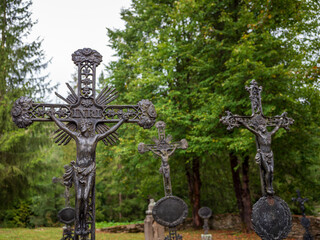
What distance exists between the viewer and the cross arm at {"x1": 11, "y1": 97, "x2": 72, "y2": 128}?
498 cm

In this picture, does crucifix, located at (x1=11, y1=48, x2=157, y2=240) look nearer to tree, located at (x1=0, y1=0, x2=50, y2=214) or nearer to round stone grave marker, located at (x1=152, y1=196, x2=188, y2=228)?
round stone grave marker, located at (x1=152, y1=196, x2=188, y2=228)

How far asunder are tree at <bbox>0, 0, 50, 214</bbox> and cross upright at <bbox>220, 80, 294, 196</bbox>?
11.8 m

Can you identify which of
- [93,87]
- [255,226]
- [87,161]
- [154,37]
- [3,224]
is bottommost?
[3,224]

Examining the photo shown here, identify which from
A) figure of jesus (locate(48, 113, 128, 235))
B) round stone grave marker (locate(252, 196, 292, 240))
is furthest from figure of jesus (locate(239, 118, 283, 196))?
figure of jesus (locate(48, 113, 128, 235))

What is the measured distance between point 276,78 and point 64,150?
18695 mm

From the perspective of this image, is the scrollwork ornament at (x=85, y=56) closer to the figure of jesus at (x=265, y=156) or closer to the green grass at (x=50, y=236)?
the figure of jesus at (x=265, y=156)

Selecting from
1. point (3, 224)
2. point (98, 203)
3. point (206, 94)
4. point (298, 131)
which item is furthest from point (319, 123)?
point (3, 224)

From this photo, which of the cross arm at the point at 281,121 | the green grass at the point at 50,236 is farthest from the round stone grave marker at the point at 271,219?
the green grass at the point at 50,236

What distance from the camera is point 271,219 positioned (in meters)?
5.30

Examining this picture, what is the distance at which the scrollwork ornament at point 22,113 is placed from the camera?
4973 millimetres

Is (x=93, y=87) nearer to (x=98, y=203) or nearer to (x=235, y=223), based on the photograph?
(x=235, y=223)

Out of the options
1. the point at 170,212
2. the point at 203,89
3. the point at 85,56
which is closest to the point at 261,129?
the point at 170,212

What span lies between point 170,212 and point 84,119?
10.2 feet

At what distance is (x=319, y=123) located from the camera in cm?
1068
